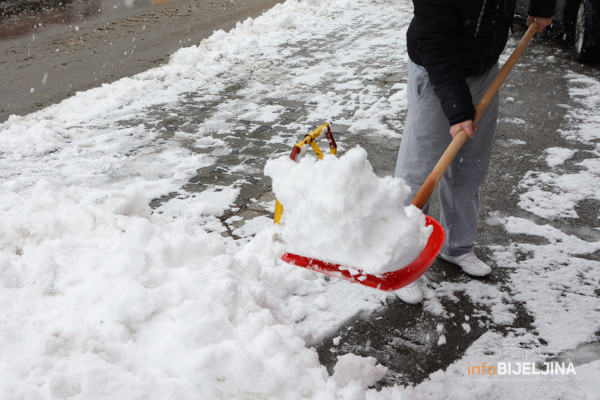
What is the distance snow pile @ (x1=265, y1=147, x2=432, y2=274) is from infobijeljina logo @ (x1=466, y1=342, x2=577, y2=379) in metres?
0.77

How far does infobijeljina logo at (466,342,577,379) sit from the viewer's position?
2.51 meters

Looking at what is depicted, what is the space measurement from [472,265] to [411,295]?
1.59 feet

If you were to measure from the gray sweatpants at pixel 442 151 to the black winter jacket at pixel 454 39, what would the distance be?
0.70 feet

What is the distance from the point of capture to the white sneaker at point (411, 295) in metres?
3.00

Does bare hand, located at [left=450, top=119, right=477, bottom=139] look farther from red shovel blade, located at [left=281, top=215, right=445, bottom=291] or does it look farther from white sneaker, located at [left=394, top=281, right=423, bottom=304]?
white sneaker, located at [left=394, top=281, right=423, bottom=304]

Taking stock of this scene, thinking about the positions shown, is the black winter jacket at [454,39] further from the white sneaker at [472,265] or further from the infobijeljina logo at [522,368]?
the infobijeljina logo at [522,368]

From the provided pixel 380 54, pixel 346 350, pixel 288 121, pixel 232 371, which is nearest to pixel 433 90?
pixel 346 350

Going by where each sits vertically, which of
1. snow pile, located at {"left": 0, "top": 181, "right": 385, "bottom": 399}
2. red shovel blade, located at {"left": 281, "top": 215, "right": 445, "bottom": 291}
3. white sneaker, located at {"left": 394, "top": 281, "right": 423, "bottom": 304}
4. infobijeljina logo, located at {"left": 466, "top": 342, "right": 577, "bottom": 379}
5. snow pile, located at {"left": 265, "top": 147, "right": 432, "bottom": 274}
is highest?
Result: snow pile, located at {"left": 265, "top": 147, "right": 432, "bottom": 274}

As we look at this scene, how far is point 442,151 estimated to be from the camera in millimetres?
2986

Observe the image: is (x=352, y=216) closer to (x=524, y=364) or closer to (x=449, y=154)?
(x=449, y=154)

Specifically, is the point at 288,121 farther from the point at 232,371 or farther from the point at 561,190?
the point at 232,371

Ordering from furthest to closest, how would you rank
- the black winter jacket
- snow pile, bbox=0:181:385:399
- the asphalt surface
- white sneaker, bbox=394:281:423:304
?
the asphalt surface < white sneaker, bbox=394:281:423:304 < the black winter jacket < snow pile, bbox=0:181:385:399

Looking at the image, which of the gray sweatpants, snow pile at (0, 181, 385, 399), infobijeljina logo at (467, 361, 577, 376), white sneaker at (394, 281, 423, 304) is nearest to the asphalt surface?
snow pile at (0, 181, 385, 399)

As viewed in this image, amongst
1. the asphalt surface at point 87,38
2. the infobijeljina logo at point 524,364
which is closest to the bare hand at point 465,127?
the infobijeljina logo at point 524,364
